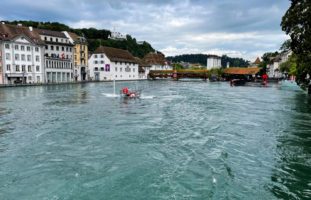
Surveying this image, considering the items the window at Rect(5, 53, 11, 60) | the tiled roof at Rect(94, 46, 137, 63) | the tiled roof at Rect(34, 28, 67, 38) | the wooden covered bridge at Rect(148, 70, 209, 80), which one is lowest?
the wooden covered bridge at Rect(148, 70, 209, 80)

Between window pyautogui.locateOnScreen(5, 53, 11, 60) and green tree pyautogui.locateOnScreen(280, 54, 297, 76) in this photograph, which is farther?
window pyautogui.locateOnScreen(5, 53, 11, 60)

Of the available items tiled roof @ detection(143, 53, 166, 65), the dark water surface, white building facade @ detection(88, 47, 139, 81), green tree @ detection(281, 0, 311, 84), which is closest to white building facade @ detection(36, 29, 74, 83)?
white building facade @ detection(88, 47, 139, 81)

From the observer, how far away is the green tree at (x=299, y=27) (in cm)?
3362

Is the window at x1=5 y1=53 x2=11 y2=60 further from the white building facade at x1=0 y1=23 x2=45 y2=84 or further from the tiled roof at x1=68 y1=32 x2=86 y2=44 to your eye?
the tiled roof at x1=68 y1=32 x2=86 y2=44

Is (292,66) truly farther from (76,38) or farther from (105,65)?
(76,38)

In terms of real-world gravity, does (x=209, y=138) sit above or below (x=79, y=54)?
below

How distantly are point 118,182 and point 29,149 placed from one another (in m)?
6.87

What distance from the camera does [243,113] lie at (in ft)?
97.6

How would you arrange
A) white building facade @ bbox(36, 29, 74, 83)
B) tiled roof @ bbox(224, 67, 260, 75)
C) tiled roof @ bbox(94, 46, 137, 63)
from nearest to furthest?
white building facade @ bbox(36, 29, 74, 83)
tiled roof @ bbox(224, 67, 260, 75)
tiled roof @ bbox(94, 46, 137, 63)

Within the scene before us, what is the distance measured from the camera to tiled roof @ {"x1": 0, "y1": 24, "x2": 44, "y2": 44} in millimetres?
76906

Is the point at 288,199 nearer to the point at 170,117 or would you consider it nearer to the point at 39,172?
the point at 39,172

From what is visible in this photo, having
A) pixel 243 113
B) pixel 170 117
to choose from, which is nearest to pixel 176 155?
pixel 170 117

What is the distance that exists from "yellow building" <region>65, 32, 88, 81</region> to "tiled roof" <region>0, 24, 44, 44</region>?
16.8 meters

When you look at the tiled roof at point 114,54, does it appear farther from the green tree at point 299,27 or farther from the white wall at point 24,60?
the green tree at point 299,27
